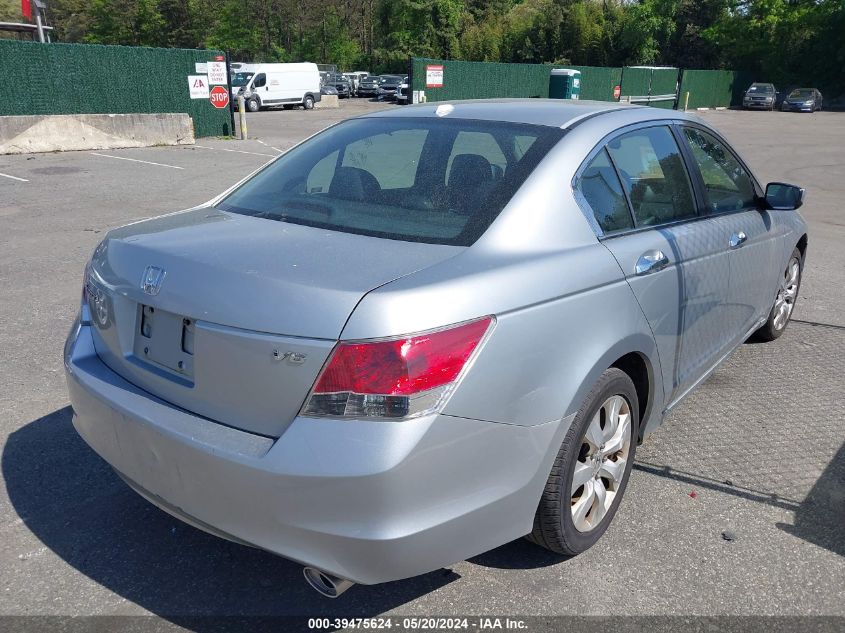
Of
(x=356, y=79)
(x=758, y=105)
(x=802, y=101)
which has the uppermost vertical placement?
(x=356, y=79)

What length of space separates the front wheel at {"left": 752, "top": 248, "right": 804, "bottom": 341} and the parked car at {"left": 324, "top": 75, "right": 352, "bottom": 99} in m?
46.5

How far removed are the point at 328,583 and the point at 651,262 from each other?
1.79 metres

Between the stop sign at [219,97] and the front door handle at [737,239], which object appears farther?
the stop sign at [219,97]

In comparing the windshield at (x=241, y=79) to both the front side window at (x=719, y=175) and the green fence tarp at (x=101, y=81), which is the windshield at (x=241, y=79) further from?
the front side window at (x=719, y=175)

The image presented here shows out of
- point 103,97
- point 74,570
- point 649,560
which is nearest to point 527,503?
point 649,560

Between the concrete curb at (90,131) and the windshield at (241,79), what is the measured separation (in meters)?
18.4

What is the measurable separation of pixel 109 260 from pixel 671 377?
2461 millimetres

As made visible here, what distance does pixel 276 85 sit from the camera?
37188 mm

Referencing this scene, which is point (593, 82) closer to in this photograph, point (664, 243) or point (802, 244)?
point (802, 244)

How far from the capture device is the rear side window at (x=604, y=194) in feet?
9.57

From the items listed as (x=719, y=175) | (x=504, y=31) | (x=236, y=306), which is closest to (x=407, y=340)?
(x=236, y=306)

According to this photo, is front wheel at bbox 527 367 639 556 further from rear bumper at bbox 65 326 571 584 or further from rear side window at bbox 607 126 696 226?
rear side window at bbox 607 126 696 226

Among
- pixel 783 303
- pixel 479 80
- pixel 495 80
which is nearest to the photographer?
pixel 783 303

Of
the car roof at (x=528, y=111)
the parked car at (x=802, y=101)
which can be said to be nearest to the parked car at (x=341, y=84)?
the parked car at (x=802, y=101)
